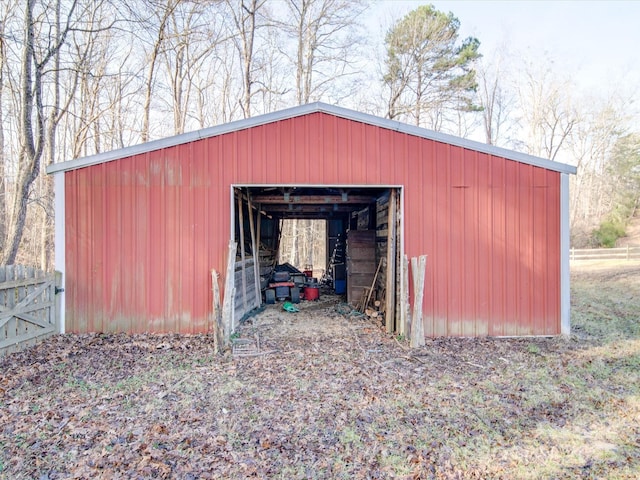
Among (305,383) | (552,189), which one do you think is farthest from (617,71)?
(305,383)

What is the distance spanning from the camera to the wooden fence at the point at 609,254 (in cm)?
1716

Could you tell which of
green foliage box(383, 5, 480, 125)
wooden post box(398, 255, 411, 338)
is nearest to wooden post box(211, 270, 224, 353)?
wooden post box(398, 255, 411, 338)

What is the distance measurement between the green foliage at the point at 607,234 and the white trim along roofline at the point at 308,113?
59.4ft

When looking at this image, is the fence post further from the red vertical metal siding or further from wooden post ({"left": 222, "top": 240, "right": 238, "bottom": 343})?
wooden post ({"left": 222, "top": 240, "right": 238, "bottom": 343})

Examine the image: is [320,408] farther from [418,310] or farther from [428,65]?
[428,65]

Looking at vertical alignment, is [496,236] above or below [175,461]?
above

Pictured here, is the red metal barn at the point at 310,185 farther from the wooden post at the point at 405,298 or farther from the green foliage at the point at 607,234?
the green foliage at the point at 607,234

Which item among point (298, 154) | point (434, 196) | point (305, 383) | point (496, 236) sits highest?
point (298, 154)

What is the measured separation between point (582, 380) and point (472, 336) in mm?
1891

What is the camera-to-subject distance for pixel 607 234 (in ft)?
67.8

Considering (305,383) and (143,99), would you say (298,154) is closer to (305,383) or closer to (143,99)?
(305,383)

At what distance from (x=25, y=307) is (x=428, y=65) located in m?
16.0

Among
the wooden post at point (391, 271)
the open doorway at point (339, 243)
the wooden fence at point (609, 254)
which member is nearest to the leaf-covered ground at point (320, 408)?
the wooden post at point (391, 271)

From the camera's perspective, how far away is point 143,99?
1507cm
